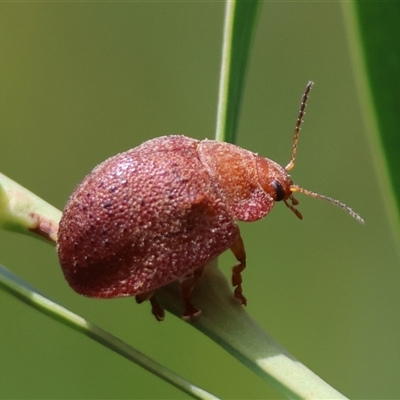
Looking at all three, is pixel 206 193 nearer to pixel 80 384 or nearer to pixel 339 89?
pixel 80 384

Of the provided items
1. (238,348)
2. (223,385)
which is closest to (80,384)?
(223,385)

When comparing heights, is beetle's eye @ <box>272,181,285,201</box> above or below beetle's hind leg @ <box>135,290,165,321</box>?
above

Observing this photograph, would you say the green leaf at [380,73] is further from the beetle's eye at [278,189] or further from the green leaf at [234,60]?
the beetle's eye at [278,189]

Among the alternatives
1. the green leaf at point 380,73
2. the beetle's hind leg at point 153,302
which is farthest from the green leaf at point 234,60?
the beetle's hind leg at point 153,302

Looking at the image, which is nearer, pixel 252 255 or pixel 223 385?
pixel 223 385

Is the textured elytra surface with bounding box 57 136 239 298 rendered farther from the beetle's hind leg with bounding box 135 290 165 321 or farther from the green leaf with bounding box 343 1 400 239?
the green leaf with bounding box 343 1 400 239

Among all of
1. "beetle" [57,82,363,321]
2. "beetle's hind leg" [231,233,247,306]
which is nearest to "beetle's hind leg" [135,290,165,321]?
"beetle" [57,82,363,321]

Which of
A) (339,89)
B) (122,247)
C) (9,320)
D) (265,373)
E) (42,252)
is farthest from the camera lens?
(339,89)
